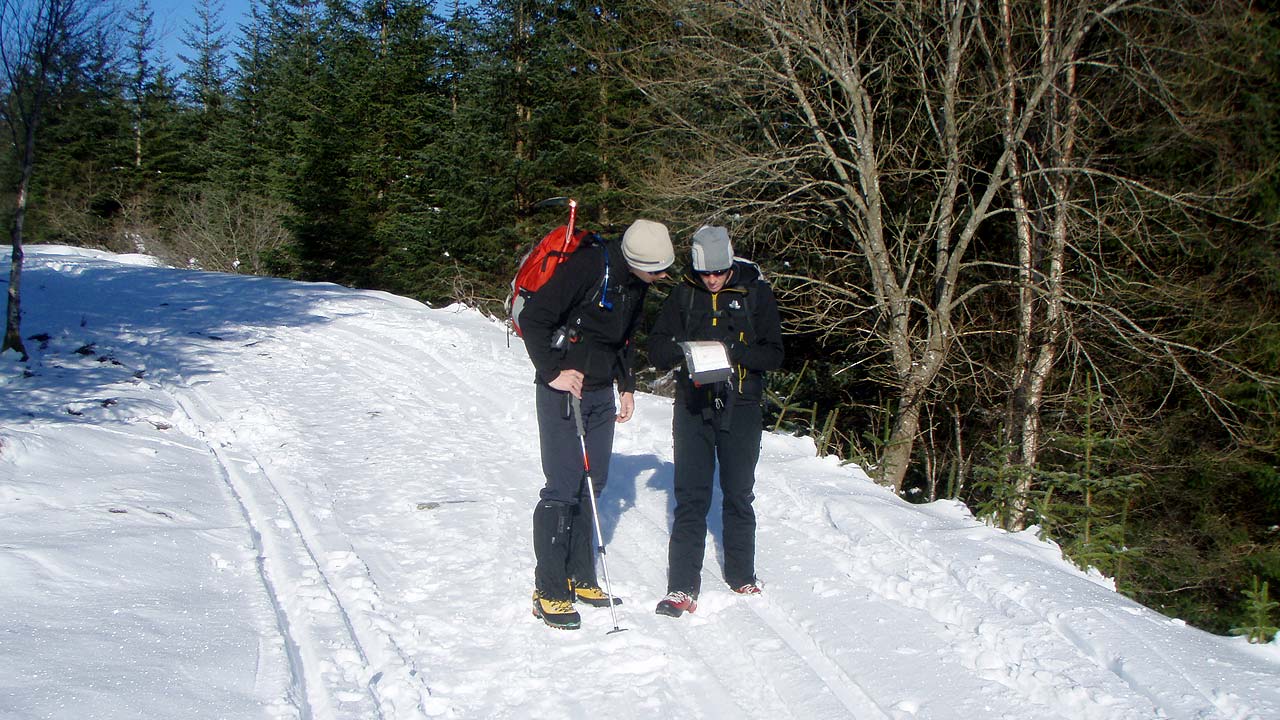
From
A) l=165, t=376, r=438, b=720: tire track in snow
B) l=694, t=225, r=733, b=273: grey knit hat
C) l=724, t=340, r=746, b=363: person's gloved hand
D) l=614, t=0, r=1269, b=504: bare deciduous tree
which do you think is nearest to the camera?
l=165, t=376, r=438, b=720: tire track in snow

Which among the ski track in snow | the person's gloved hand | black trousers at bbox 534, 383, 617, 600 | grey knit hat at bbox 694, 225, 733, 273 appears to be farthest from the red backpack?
the ski track in snow

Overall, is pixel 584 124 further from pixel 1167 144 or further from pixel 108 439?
pixel 108 439

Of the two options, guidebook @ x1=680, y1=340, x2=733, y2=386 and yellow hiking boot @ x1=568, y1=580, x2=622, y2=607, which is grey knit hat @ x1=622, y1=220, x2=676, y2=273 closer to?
guidebook @ x1=680, y1=340, x2=733, y2=386

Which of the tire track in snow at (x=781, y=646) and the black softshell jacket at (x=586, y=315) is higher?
the black softshell jacket at (x=586, y=315)

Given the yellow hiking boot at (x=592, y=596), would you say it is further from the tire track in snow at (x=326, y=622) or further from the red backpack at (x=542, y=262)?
the red backpack at (x=542, y=262)

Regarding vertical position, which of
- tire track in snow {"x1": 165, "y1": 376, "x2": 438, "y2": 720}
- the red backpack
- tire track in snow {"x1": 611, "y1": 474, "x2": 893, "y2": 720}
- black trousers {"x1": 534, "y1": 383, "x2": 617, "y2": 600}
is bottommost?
tire track in snow {"x1": 165, "y1": 376, "x2": 438, "y2": 720}

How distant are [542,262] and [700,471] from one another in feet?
4.44

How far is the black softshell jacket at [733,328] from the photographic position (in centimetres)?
442

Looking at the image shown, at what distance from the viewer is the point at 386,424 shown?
27.3 ft

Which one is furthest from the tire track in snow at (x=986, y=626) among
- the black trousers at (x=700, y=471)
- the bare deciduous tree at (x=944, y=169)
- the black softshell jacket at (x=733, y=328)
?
the bare deciduous tree at (x=944, y=169)

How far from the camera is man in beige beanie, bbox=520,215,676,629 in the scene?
13.8 feet

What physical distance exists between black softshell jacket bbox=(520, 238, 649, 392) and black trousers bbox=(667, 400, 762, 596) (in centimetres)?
49

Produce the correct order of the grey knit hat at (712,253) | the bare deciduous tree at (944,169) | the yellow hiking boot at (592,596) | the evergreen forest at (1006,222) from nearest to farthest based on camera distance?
the grey knit hat at (712,253) → the yellow hiking boot at (592,596) → the evergreen forest at (1006,222) → the bare deciduous tree at (944,169)

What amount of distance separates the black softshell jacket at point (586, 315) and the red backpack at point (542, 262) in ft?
0.15
